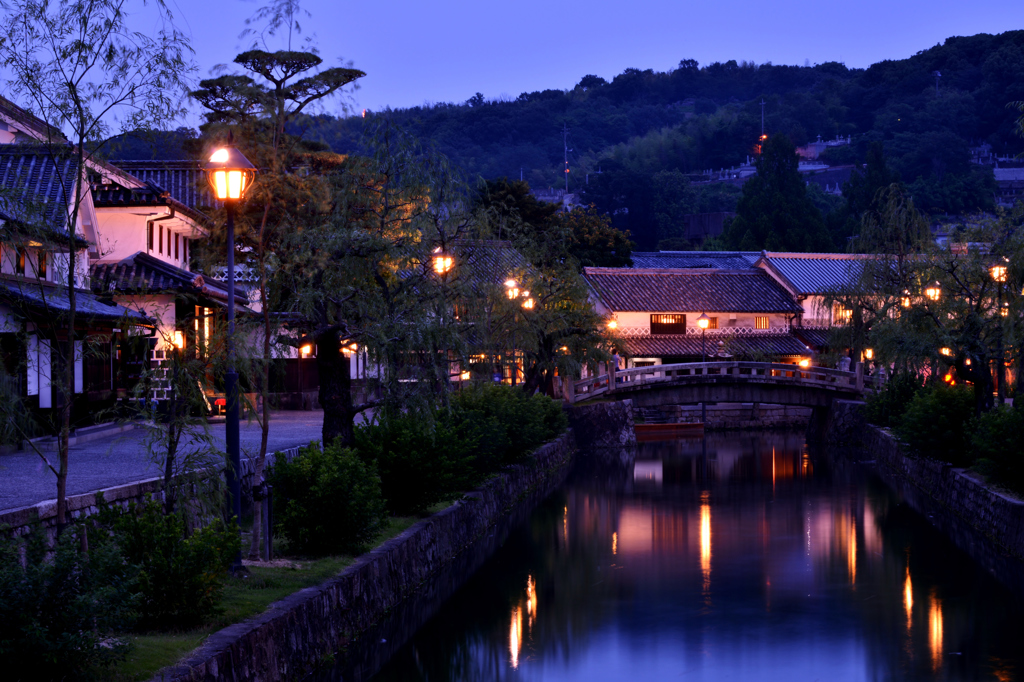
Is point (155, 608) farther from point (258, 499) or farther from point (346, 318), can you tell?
point (346, 318)

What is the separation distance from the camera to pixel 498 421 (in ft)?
78.5

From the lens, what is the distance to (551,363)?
35938mm

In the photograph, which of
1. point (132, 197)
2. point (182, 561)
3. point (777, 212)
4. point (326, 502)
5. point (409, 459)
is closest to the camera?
point (182, 561)

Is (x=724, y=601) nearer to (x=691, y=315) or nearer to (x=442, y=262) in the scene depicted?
(x=442, y=262)

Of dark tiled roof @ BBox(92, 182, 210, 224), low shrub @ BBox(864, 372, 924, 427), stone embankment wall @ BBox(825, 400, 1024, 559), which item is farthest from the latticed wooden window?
dark tiled roof @ BBox(92, 182, 210, 224)

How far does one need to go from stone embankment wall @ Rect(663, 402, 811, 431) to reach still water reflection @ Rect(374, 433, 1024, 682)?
62.1 feet

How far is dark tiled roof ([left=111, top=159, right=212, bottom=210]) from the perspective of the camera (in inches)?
1414

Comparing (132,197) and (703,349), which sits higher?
(132,197)

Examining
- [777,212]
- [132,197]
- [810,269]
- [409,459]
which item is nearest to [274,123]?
[132,197]

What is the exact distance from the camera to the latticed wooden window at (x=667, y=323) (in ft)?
170

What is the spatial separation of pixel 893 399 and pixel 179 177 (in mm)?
25949

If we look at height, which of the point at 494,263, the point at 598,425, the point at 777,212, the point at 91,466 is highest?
the point at 777,212

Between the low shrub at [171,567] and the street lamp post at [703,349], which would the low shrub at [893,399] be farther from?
the low shrub at [171,567]

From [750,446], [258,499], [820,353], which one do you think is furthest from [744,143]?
[258,499]
